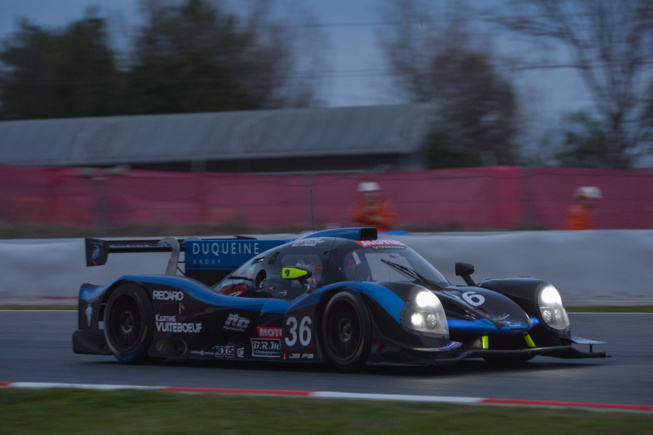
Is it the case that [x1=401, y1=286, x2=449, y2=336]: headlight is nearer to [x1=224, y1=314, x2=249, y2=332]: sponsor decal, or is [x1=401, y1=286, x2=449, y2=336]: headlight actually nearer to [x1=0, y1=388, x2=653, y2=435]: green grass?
[x1=0, y1=388, x2=653, y2=435]: green grass

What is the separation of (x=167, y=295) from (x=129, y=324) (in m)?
0.54

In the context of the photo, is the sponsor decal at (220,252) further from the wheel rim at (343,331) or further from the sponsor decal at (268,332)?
the wheel rim at (343,331)

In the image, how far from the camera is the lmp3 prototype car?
5.88 meters

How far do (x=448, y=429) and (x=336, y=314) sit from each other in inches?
86.2

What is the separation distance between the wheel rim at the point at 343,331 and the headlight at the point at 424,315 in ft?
1.27

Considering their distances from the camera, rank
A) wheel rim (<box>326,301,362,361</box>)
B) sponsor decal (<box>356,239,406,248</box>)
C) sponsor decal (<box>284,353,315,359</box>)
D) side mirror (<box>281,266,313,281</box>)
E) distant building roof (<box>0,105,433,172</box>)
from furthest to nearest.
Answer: distant building roof (<box>0,105,433,172</box>)
sponsor decal (<box>356,239,406,248</box>)
side mirror (<box>281,266,313,281</box>)
sponsor decal (<box>284,353,315,359</box>)
wheel rim (<box>326,301,362,361</box>)

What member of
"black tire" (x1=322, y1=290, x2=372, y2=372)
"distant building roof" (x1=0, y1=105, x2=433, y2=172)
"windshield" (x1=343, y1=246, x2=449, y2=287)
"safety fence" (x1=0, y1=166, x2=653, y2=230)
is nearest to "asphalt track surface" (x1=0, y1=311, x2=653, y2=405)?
"black tire" (x1=322, y1=290, x2=372, y2=372)

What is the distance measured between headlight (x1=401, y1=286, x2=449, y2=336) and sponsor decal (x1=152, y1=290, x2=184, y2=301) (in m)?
2.13

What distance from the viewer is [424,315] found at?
19.2ft

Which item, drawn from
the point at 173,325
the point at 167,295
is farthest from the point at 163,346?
the point at 167,295

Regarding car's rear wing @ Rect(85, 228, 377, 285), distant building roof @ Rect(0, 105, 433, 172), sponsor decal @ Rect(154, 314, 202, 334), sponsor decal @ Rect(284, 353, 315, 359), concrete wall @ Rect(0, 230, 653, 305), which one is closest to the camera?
sponsor decal @ Rect(284, 353, 315, 359)

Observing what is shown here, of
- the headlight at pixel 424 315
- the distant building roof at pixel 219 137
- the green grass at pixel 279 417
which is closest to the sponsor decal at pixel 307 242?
the headlight at pixel 424 315

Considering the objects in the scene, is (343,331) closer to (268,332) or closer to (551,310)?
(268,332)

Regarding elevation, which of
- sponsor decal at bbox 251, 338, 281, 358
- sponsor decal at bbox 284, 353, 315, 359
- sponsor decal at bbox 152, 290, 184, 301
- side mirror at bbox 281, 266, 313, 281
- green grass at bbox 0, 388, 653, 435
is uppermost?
side mirror at bbox 281, 266, 313, 281
